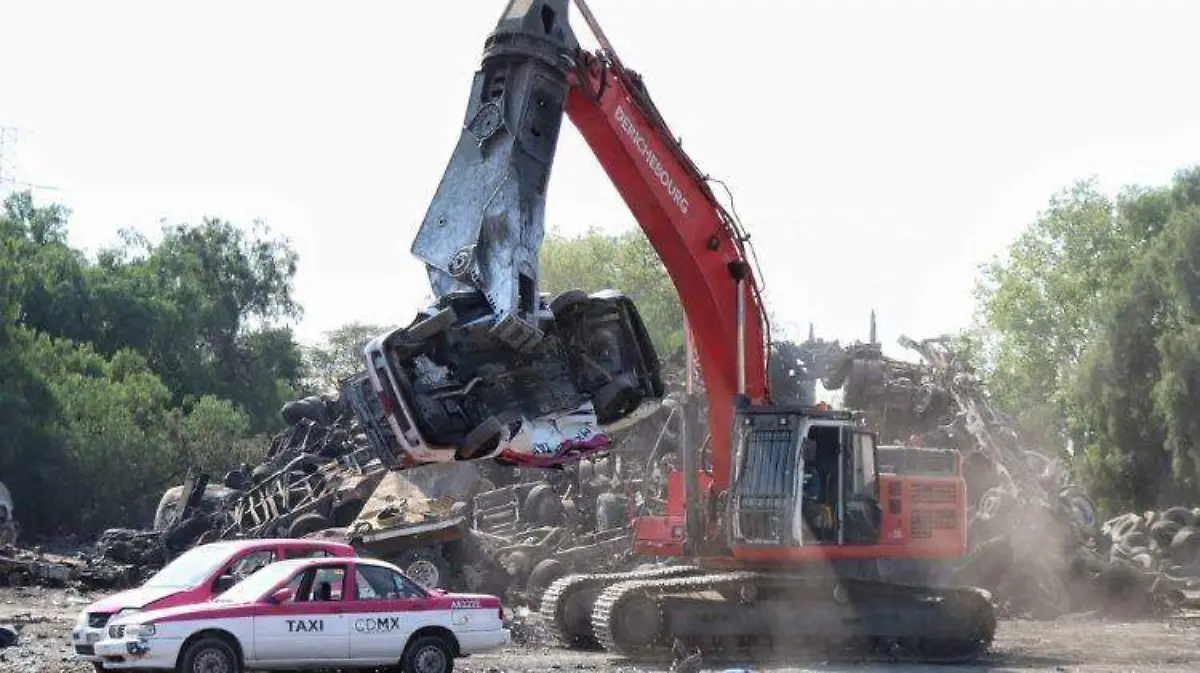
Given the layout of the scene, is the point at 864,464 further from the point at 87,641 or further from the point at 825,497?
the point at 87,641

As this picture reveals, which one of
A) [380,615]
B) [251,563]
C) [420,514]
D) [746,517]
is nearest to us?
[380,615]

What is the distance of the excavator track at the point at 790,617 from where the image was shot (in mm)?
20672

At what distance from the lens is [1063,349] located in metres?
75.9

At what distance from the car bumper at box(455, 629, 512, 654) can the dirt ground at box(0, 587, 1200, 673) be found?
0.48 metres

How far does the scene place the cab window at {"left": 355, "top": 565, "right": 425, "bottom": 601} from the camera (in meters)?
18.3

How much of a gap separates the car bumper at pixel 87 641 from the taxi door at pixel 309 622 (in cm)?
157

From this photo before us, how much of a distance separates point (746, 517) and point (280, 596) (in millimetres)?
5713

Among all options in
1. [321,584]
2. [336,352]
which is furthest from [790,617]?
[336,352]

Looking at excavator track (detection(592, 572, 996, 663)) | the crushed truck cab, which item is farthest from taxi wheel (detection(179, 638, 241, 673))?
excavator track (detection(592, 572, 996, 663))

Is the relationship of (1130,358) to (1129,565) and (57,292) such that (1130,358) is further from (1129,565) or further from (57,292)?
(57,292)

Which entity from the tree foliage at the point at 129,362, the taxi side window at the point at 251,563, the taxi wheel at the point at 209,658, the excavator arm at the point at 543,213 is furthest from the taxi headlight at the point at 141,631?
the tree foliage at the point at 129,362

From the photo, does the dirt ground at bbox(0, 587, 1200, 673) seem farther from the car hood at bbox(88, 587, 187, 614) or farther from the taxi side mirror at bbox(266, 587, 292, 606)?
the taxi side mirror at bbox(266, 587, 292, 606)

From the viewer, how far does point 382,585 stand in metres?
18.4

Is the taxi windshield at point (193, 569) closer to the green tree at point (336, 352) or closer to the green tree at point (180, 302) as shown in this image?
the green tree at point (180, 302)
